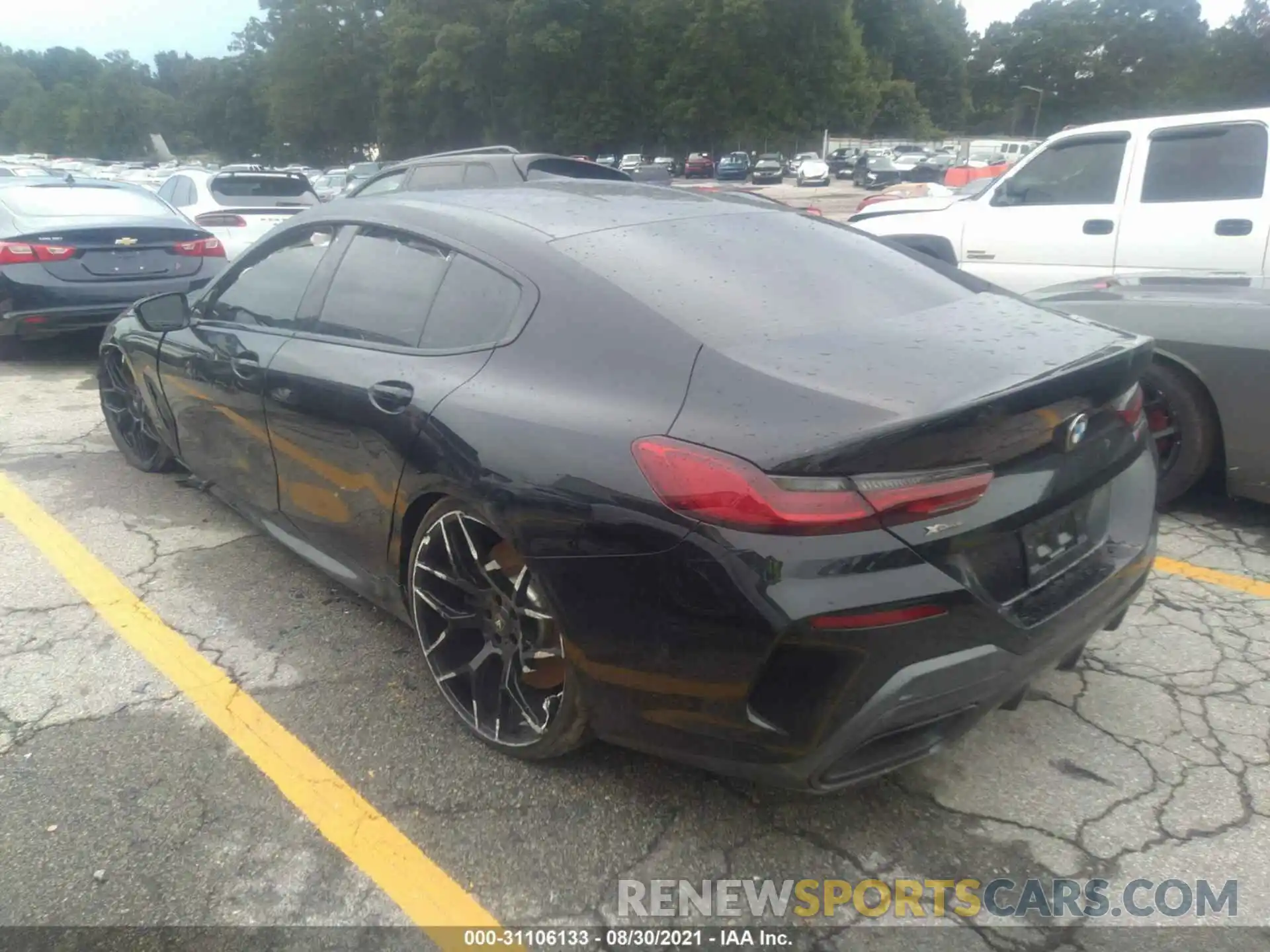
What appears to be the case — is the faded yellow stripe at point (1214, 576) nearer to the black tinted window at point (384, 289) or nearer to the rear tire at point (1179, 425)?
the rear tire at point (1179, 425)

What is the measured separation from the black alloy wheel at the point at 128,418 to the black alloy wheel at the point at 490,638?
2565 mm

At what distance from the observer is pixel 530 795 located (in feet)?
8.26

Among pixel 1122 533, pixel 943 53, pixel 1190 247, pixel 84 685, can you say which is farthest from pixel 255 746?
pixel 943 53

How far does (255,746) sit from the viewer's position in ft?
8.98

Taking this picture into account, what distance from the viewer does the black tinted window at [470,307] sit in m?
2.60

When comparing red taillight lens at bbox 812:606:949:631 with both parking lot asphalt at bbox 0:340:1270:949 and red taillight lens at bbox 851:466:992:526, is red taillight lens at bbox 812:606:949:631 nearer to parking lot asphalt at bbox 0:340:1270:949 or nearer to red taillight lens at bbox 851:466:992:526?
red taillight lens at bbox 851:466:992:526

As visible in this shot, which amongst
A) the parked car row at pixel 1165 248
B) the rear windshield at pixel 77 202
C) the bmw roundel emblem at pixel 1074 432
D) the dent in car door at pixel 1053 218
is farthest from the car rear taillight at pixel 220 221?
the bmw roundel emblem at pixel 1074 432

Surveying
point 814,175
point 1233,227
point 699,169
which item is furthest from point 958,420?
point 699,169

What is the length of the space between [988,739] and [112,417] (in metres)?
4.60

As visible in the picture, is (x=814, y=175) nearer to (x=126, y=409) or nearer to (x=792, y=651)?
(x=126, y=409)

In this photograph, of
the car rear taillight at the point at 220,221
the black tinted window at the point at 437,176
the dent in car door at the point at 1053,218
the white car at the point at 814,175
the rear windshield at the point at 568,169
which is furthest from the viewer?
the white car at the point at 814,175

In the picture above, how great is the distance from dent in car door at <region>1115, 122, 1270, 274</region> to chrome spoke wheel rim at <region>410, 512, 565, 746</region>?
536 cm

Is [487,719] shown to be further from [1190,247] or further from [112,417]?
[1190,247]

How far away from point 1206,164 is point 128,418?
6561mm
